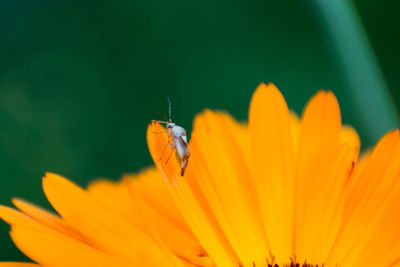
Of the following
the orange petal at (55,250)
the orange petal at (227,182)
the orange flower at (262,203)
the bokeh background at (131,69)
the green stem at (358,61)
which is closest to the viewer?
the orange petal at (55,250)

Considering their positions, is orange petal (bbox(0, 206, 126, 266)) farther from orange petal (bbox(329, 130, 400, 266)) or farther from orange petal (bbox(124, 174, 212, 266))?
orange petal (bbox(329, 130, 400, 266))

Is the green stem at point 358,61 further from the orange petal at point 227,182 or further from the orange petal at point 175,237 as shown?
the orange petal at point 175,237

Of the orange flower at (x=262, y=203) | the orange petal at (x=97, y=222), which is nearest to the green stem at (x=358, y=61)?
the orange flower at (x=262, y=203)

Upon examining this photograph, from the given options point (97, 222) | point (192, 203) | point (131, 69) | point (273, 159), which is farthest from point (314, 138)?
point (131, 69)

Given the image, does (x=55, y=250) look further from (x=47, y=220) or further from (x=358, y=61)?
(x=358, y=61)

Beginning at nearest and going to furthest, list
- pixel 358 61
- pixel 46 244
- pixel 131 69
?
1. pixel 46 244
2. pixel 358 61
3. pixel 131 69

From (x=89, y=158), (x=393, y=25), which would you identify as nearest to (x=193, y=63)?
(x=89, y=158)
